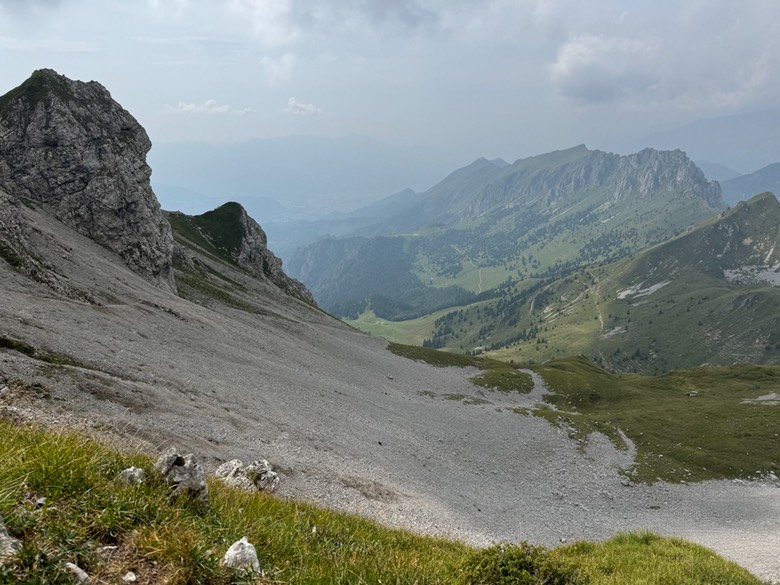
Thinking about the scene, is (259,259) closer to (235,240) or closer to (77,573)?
(235,240)

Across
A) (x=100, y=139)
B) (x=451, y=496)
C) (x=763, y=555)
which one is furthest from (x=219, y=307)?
(x=763, y=555)

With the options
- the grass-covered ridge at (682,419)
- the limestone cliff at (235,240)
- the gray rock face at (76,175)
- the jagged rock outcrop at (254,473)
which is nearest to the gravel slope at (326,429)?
the grass-covered ridge at (682,419)

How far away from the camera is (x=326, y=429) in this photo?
45000mm

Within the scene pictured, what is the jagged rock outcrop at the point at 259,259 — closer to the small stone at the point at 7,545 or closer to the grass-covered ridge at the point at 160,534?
the grass-covered ridge at the point at 160,534

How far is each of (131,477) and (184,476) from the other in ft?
3.12

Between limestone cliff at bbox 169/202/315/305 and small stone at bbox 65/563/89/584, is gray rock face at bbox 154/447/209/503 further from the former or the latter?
limestone cliff at bbox 169/202/315/305

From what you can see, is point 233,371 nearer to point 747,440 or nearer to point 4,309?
point 4,309

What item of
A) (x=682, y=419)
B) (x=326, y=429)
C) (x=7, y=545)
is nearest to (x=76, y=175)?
(x=326, y=429)

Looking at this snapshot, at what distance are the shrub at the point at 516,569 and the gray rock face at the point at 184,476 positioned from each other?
5.03 meters

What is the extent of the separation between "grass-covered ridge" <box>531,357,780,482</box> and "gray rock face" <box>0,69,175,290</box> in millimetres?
90793

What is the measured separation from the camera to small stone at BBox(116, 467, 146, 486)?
6.75 metres

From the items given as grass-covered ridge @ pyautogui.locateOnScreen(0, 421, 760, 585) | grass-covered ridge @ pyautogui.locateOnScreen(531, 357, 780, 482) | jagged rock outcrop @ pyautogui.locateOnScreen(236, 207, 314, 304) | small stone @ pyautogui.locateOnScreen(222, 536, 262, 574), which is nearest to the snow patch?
grass-covered ridge @ pyautogui.locateOnScreen(531, 357, 780, 482)

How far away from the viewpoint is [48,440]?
688 cm

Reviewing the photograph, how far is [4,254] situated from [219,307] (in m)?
41.8
